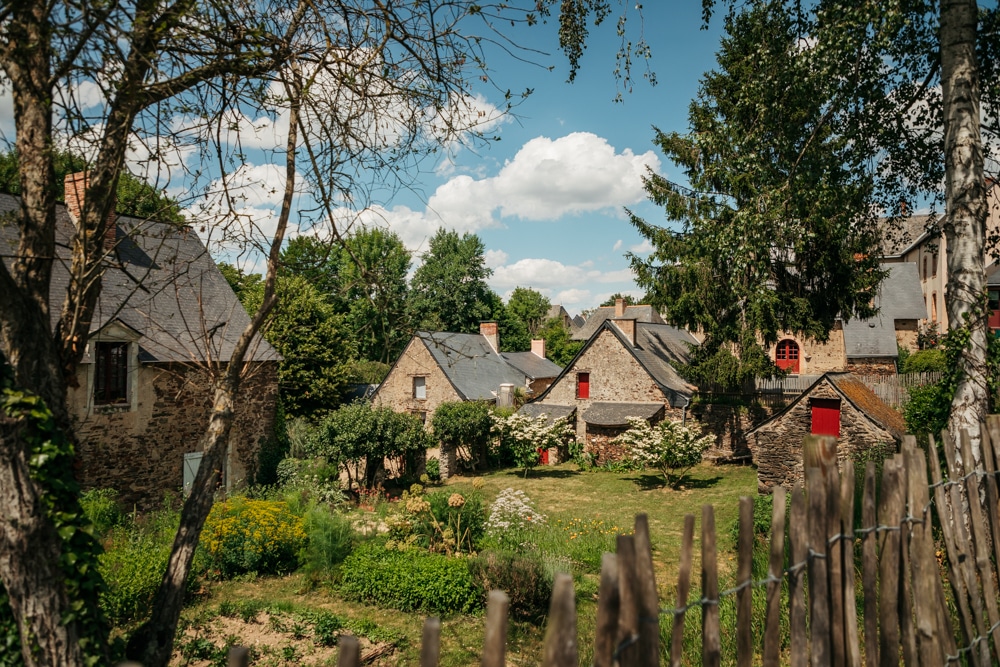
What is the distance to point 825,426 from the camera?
52.3 feet

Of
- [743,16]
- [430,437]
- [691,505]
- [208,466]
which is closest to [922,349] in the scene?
[691,505]

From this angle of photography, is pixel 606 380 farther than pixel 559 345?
No

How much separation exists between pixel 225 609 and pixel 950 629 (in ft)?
29.4

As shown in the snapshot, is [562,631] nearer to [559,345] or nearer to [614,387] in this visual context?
[614,387]

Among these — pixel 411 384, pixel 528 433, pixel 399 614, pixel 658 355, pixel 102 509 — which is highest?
pixel 658 355

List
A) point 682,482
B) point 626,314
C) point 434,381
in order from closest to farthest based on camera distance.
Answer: point 682,482
point 434,381
point 626,314

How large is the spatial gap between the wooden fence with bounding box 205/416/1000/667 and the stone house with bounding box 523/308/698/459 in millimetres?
21721

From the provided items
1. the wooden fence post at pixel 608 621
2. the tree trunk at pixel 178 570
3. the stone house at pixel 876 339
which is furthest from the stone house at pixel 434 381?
the wooden fence post at pixel 608 621

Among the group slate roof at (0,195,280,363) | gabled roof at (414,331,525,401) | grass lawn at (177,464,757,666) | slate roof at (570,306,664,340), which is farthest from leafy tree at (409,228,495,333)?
grass lawn at (177,464,757,666)

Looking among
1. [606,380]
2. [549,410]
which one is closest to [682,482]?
[606,380]

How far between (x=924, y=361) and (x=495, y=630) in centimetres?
3474

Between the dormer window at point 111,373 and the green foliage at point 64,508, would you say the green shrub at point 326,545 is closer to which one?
the dormer window at point 111,373

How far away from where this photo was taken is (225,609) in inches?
352

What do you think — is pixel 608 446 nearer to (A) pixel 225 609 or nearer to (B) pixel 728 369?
(B) pixel 728 369
